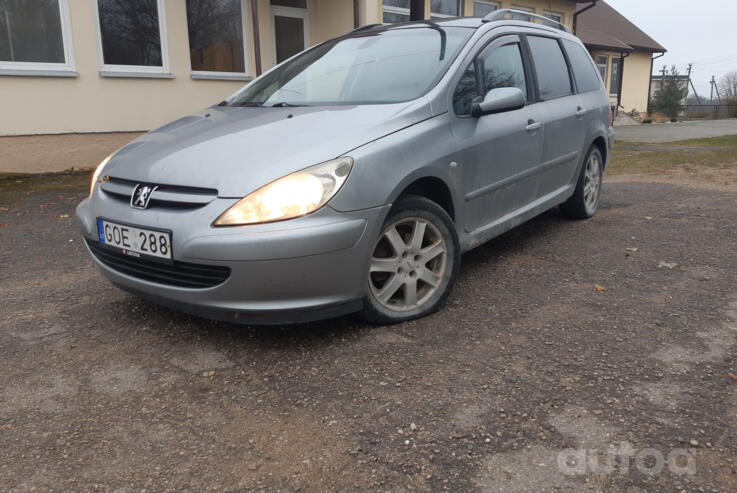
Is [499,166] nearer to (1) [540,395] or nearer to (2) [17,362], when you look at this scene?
(1) [540,395]

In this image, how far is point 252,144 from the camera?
2973mm

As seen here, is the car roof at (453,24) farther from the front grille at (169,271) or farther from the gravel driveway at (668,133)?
the gravel driveway at (668,133)

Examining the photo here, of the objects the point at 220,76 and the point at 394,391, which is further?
→ the point at 220,76

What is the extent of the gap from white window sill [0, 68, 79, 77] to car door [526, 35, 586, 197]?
270 inches

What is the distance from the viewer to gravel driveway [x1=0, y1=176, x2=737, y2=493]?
202cm

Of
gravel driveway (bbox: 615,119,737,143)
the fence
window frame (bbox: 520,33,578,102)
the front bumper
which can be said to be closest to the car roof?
window frame (bbox: 520,33,578,102)

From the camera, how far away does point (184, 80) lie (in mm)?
9961

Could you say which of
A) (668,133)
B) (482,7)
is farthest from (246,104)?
(668,133)

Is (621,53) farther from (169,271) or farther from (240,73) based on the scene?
(169,271)

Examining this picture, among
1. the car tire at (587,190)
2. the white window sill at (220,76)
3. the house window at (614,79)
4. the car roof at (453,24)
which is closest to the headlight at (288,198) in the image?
→ the car roof at (453,24)

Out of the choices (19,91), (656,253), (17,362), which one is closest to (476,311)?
(656,253)

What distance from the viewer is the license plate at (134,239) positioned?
2.72 m

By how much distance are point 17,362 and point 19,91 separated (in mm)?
6803

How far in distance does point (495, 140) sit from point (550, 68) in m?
1.40
